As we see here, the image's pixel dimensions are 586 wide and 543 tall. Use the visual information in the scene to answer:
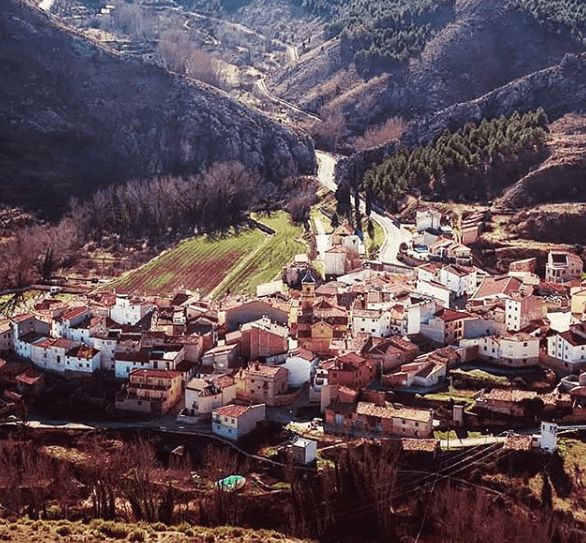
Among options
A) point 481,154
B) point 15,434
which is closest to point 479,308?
point 15,434

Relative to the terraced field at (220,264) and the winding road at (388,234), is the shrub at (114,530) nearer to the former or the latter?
the terraced field at (220,264)

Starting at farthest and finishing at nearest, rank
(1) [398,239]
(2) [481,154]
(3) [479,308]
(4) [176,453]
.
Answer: (2) [481,154]
(1) [398,239]
(3) [479,308]
(4) [176,453]

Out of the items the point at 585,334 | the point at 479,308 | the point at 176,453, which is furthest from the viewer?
the point at 479,308

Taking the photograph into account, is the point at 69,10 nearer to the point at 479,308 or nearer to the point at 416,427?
the point at 479,308

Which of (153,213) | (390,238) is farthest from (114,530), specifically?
(153,213)

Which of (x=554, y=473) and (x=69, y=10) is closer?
(x=554, y=473)

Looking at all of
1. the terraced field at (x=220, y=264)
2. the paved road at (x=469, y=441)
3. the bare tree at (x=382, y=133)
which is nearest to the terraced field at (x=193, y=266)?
the terraced field at (x=220, y=264)

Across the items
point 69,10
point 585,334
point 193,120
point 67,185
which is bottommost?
point 585,334

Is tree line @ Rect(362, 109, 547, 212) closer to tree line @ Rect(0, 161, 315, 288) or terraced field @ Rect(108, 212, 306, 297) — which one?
tree line @ Rect(0, 161, 315, 288)
